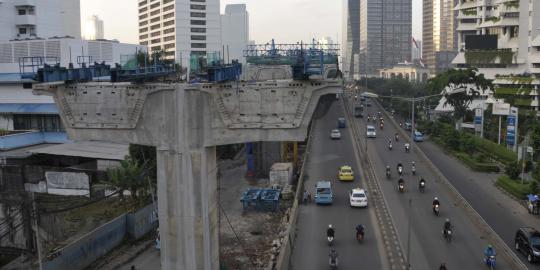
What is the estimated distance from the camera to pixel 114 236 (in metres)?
30.0

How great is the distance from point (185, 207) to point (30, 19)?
2411 inches

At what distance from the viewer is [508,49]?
84.6 metres

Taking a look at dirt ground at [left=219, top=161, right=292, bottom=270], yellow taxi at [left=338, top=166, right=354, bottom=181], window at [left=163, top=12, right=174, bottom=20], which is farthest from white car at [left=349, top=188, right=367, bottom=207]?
window at [left=163, top=12, right=174, bottom=20]

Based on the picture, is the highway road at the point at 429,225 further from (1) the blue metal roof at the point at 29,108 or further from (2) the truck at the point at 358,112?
(2) the truck at the point at 358,112

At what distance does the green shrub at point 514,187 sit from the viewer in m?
37.2

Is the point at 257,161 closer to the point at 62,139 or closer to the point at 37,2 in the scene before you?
the point at 62,139

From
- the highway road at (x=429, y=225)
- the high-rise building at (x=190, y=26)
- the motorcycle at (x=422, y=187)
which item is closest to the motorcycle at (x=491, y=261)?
the highway road at (x=429, y=225)

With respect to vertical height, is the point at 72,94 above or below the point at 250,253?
above

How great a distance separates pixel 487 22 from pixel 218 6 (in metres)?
A: 60.5

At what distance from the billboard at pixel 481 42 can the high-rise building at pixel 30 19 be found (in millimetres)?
62050

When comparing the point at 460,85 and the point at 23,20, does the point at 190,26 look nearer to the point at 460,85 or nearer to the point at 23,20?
the point at 23,20

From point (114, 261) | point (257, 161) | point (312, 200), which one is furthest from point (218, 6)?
point (114, 261)

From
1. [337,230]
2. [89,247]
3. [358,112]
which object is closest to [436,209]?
[337,230]

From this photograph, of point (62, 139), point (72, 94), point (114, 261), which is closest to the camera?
point (72, 94)
